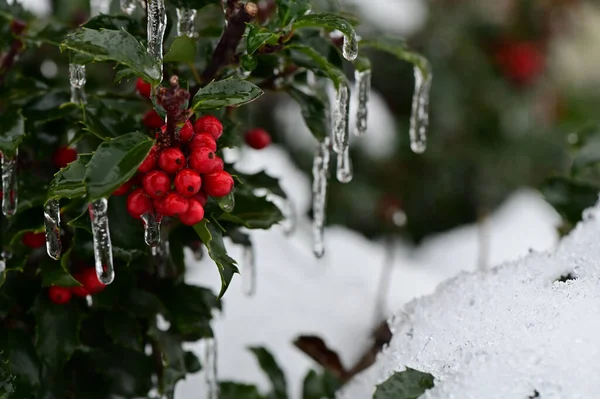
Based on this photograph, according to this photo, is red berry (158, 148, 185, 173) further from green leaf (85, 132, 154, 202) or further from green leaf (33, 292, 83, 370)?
green leaf (33, 292, 83, 370)

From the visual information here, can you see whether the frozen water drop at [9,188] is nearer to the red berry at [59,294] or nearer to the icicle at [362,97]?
the red berry at [59,294]

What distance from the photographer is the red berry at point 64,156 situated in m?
0.93

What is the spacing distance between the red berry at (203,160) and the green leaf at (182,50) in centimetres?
16

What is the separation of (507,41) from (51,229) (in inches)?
89.4

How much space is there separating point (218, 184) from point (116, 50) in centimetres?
16

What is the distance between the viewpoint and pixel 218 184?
2.35 ft

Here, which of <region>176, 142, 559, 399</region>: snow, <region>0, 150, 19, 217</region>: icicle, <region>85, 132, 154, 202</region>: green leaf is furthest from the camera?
<region>176, 142, 559, 399</region>: snow

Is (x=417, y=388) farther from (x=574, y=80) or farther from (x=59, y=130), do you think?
(x=574, y=80)

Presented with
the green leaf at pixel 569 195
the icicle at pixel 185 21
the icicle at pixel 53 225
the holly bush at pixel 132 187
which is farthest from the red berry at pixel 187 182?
the green leaf at pixel 569 195

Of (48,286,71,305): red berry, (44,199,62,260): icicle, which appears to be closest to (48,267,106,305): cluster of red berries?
(48,286,71,305): red berry

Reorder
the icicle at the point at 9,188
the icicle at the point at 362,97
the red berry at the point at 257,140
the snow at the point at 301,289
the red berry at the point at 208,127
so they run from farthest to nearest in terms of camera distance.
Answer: the snow at the point at 301,289
the red berry at the point at 257,140
the icicle at the point at 362,97
the icicle at the point at 9,188
the red berry at the point at 208,127

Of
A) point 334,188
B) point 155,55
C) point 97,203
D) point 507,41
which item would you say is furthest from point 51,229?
point 507,41

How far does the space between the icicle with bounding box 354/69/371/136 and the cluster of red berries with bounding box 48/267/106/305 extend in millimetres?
408

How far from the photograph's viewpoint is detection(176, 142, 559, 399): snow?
58.9 inches
